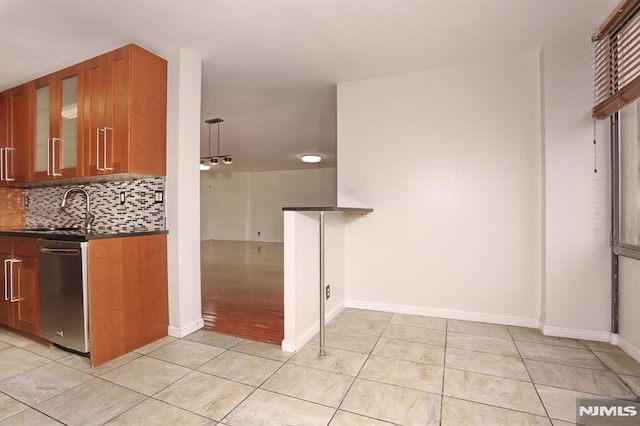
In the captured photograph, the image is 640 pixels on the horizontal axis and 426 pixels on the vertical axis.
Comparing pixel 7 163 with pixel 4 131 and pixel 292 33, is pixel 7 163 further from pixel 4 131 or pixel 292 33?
pixel 292 33

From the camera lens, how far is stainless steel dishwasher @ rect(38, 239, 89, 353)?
199cm

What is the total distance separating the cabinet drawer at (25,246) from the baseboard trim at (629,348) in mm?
4282

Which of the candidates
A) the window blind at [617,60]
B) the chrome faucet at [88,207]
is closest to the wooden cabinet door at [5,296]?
the chrome faucet at [88,207]

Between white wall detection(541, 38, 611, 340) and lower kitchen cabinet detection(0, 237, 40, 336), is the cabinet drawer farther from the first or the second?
white wall detection(541, 38, 611, 340)

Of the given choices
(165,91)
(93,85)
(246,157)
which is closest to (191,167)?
(165,91)

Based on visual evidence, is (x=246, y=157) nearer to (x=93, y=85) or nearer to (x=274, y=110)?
(x=274, y=110)

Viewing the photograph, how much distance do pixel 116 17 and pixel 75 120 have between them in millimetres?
1014

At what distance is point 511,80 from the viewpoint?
2736 millimetres

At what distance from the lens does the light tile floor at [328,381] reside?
4.98 ft

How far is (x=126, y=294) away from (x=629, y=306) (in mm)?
3580

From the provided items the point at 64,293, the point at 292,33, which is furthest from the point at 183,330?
→ the point at 292,33

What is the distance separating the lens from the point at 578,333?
7.96 feet

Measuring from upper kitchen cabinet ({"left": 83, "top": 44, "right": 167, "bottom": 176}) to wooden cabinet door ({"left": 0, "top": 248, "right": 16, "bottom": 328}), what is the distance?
37.2 inches

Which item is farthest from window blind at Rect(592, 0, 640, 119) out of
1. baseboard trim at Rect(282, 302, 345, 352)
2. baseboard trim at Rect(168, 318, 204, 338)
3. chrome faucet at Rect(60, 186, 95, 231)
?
chrome faucet at Rect(60, 186, 95, 231)
